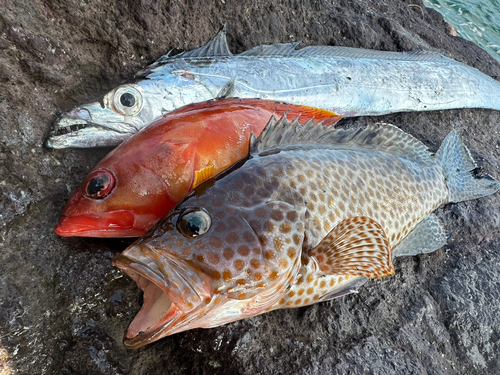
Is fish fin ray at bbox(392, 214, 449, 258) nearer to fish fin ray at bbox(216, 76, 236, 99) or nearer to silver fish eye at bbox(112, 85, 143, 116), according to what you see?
fish fin ray at bbox(216, 76, 236, 99)

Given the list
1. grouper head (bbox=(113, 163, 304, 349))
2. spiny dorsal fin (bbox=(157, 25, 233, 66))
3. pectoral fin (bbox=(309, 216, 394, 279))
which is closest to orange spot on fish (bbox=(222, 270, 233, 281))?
grouper head (bbox=(113, 163, 304, 349))

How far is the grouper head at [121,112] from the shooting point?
219 cm

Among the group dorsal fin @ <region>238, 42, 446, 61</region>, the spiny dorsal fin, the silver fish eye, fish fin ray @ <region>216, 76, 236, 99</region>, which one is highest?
dorsal fin @ <region>238, 42, 446, 61</region>

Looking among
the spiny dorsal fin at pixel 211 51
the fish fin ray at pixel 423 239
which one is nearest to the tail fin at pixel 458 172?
the fish fin ray at pixel 423 239

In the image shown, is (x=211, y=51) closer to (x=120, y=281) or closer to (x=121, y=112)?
(x=121, y=112)

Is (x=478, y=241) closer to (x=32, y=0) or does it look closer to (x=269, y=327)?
(x=269, y=327)

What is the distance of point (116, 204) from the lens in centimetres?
185

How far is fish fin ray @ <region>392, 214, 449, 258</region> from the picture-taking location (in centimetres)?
247

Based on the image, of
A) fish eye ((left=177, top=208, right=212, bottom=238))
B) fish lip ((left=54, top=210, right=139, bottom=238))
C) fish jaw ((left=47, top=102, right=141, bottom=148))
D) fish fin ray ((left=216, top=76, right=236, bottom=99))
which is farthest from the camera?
fish fin ray ((left=216, top=76, right=236, bottom=99))

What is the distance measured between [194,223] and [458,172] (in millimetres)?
2378

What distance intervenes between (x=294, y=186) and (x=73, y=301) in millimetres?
1379

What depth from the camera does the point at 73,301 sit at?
76.1 inches

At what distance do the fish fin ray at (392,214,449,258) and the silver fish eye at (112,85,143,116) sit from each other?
79.5 inches

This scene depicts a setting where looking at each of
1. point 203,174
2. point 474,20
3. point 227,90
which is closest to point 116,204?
point 203,174
